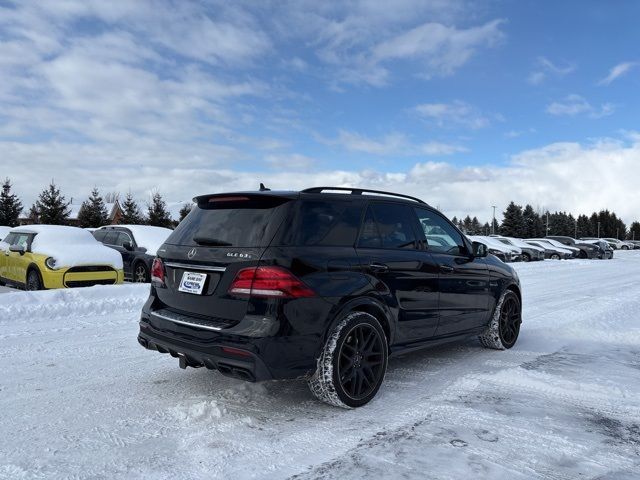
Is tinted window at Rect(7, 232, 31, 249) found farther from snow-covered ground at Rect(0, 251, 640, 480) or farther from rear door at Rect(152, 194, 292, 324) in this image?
rear door at Rect(152, 194, 292, 324)

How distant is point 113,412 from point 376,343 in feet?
6.84

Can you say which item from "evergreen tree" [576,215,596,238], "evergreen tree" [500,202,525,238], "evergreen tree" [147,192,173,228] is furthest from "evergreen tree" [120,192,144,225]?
"evergreen tree" [576,215,596,238]

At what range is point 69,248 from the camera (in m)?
10.9

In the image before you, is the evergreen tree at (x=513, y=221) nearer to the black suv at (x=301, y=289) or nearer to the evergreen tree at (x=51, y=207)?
the evergreen tree at (x=51, y=207)

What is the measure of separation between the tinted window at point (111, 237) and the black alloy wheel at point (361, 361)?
448 inches

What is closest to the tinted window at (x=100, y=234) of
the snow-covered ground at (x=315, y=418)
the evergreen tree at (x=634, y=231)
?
the snow-covered ground at (x=315, y=418)

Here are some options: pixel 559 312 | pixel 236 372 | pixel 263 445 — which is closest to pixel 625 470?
pixel 263 445

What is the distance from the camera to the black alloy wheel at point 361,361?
388 centimetres

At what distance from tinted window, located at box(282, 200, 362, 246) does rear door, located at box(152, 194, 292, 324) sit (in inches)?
5.0

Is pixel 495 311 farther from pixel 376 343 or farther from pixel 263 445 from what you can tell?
pixel 263 445

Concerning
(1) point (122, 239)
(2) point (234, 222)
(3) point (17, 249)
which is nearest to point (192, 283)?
(2) point (234, 222)

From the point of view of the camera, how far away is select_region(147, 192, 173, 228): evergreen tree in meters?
53.0

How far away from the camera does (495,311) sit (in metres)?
5.88

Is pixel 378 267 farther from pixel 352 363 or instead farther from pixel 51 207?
pixel 51 207
